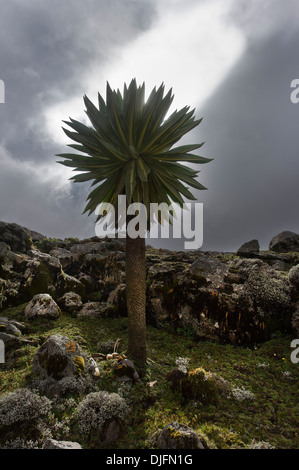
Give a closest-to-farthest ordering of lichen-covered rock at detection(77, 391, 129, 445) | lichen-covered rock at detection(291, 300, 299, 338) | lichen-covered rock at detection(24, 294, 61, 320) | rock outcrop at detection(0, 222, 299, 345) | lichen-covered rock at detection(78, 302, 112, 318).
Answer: lichen-covered rock at detection(77, 391, 129, 445)
lichen-covered rock at detection(291, 300, 299, 338)
rock outcrop at detection(0, 222, 299, 345)
lichen-covered rock at detection(24, 294, 61, 320)
lichen-covered rock at detection(78, 302, 112, 318)

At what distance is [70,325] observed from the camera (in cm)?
1063

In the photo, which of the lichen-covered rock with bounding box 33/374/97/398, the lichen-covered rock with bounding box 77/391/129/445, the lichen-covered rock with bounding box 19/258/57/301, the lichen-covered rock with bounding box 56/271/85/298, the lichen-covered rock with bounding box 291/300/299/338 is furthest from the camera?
the lichen-covered rock with bounding box 56/271/85/298

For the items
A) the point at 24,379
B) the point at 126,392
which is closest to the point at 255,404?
the point at 126,392

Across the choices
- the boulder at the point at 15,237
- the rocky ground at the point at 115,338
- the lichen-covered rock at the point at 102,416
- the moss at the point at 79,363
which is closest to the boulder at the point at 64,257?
the rocky ground at the point at 115,338

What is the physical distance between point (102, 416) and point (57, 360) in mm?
2242

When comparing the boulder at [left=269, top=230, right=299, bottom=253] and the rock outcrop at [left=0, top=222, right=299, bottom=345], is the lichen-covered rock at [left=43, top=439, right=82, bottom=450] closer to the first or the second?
the rock outcrop at [left=0, top=222, right=299, bottom=345]

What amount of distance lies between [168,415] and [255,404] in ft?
8.75

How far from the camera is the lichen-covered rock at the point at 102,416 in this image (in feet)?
16.0

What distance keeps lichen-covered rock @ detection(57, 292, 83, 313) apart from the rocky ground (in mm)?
56

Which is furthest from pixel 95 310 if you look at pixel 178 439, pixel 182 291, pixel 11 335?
pixel 178 439

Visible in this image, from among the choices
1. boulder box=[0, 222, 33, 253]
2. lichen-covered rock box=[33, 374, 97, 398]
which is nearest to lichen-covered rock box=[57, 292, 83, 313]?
lichen-covered rock box=[33, 374, 97, 398]

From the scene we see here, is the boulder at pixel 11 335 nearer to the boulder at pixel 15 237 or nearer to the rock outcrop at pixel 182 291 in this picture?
the rock outcrop at pixel 182 291

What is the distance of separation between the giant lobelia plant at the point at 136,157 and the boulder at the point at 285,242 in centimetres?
2308

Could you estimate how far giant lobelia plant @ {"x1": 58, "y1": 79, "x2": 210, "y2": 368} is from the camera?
741 centimetres
